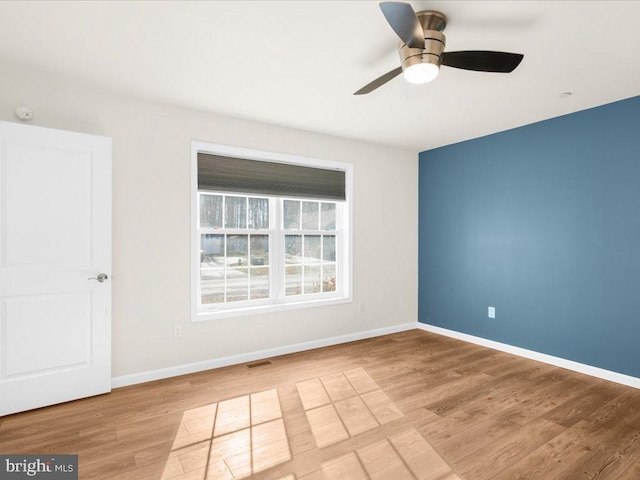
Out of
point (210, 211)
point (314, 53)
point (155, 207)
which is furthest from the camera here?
point (210, 211)

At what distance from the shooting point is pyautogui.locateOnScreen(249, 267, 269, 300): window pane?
4016 millimetres

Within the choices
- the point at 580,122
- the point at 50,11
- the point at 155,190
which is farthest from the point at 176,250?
the point at 580,122

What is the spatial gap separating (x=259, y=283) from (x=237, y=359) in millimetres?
838

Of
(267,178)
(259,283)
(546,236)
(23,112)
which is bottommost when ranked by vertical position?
(259,283)

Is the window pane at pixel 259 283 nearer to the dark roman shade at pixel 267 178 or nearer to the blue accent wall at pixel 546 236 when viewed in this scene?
the dark roman shade at pixel 267 178

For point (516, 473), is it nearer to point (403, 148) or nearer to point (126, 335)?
point (126, 335)

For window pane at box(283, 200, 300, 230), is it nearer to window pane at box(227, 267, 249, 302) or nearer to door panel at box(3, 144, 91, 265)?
window pane at box(227, 267, 249, 302)

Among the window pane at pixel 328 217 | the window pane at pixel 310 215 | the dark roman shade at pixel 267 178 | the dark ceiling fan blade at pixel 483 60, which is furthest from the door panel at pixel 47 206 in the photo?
the dark ceiling fan blade at pixel 483 60

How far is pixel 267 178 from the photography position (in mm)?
4000

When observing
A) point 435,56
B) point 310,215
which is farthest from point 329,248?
point 435,56

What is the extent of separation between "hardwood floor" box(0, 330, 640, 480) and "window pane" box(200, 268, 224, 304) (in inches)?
28.6

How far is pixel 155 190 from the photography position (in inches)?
132

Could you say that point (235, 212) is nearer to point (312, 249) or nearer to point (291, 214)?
point (291, 214)

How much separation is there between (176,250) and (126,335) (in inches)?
34.1
